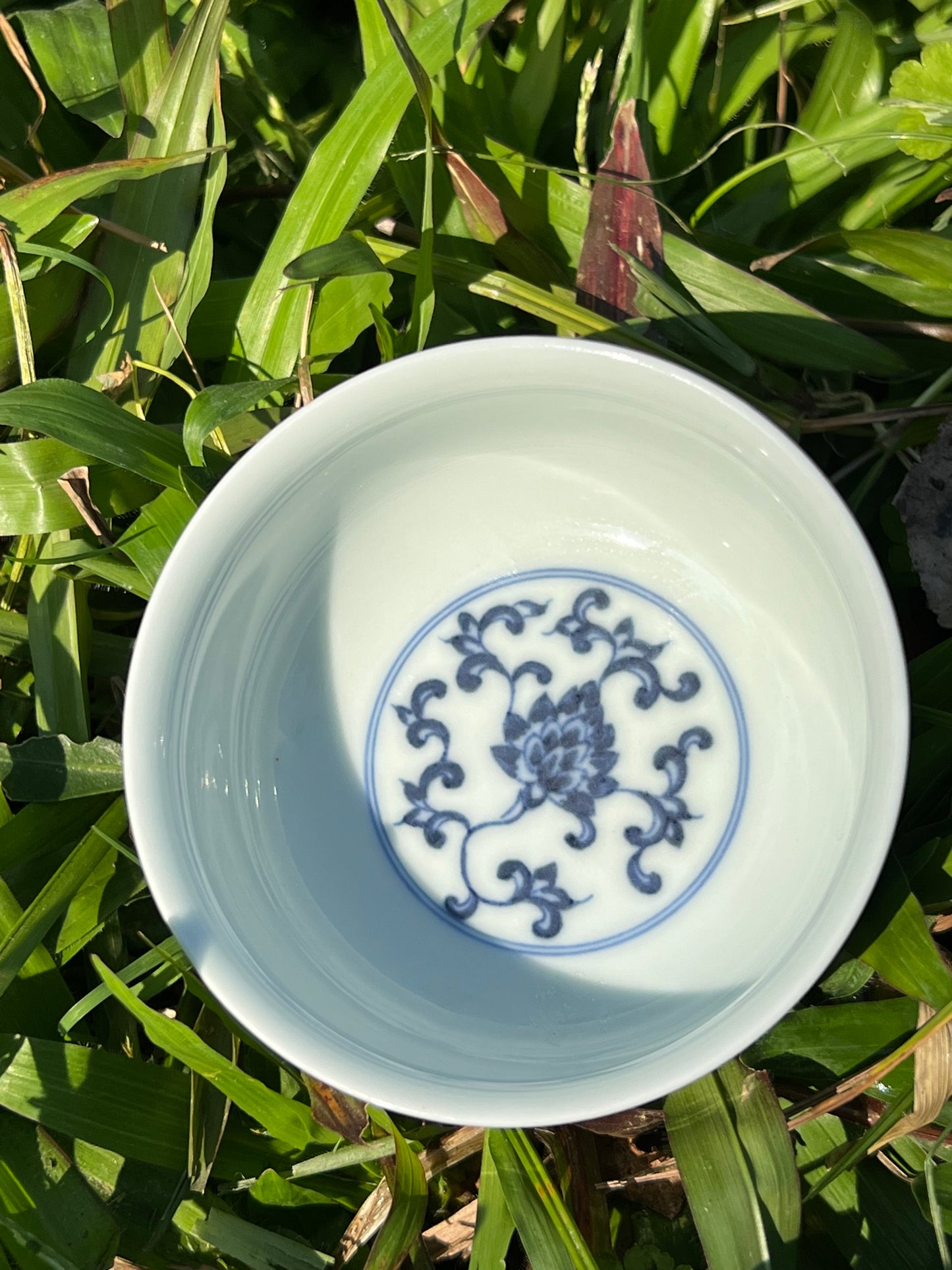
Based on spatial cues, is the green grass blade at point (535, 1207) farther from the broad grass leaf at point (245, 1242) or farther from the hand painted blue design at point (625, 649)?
the hand painted blue design at point (625, 649)

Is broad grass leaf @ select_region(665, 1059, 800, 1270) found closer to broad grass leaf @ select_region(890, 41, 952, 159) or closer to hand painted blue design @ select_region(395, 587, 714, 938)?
hand painted blue design @ select_region(395, 587, 714, 938)

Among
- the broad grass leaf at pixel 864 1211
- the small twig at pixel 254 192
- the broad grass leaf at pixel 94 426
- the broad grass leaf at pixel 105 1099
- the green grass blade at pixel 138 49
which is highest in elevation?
the green grass blade at pixel 138 49

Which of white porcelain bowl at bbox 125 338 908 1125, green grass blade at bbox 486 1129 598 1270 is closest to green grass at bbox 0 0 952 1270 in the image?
A: green grass blade at bbox 486 1129 598 1270

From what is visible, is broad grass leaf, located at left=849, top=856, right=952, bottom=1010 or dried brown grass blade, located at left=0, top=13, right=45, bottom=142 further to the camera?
dried brown grass blade, located at left=0, top=13, right=45, bottom=142

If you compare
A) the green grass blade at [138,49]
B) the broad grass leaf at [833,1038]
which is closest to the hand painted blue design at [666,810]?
the broad grass leaf at [833,1038]

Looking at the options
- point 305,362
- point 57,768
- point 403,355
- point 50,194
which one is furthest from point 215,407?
point 57,768

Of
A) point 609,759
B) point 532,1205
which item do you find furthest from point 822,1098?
point 609,759

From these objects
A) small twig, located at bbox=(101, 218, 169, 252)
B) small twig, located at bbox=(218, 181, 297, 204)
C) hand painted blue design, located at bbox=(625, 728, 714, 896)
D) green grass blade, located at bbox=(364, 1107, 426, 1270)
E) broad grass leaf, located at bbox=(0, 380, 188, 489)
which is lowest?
green grass blade, located at bbox=(364, 1107, 426, 1270)
